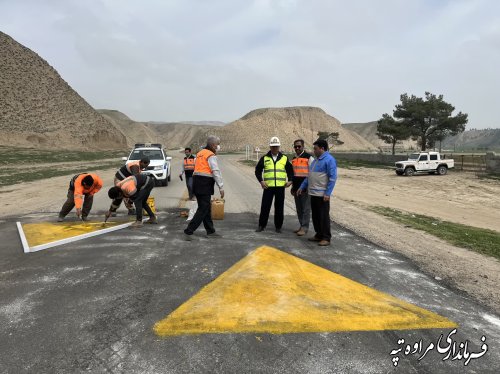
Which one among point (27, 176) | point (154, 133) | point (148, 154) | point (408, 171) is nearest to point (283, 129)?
point (154, 133)

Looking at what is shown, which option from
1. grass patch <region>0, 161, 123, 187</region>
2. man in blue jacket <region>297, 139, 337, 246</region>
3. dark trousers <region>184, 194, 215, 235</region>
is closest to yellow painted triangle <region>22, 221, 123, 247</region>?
dark trousers <region>184, 194, 215, 235</region>

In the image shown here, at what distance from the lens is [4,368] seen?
2.72m

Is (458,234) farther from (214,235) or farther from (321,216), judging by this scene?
(214,235)

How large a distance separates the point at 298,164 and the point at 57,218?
19.7ft

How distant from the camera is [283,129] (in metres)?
141

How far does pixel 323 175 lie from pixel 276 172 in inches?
42.8

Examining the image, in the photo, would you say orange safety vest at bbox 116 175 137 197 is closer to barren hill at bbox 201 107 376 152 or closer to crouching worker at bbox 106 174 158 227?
crouching worker at bbox 106 174 158 227

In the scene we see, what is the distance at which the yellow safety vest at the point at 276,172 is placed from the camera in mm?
7258

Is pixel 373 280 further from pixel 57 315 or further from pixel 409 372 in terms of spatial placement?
pixel 57 315

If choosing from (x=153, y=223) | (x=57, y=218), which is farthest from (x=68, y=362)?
(x=57, y=218)

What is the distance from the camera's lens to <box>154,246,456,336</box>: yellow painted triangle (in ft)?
11.0

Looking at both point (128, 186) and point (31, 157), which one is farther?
point (31, 157)

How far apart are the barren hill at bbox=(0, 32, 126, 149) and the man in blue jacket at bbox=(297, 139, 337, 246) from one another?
60417mm

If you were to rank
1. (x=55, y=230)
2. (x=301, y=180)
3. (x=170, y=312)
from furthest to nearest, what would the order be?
(x=301, y=180) → (x=55, y=230) → (x=170, y=312)
